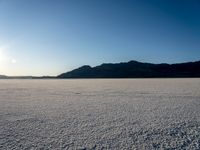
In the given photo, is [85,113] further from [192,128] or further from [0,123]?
[192,128]

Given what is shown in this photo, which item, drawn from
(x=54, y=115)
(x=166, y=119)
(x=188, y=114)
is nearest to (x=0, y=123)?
(x=54, y=115)

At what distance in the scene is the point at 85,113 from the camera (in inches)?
266

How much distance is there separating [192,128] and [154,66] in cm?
9855

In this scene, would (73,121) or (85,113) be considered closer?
(73,121)

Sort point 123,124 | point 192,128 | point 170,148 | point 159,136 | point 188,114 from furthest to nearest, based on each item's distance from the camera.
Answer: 1. point 188,114
2. point 123,124
3. point 192,128
4. point 159,136
5. point 170,148

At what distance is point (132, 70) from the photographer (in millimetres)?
99125

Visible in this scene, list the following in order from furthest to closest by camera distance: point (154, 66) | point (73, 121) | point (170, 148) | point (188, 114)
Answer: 1. point (154, 66)
2. point (188, 114)
3. point (73, 121)
4. point (170, 148)

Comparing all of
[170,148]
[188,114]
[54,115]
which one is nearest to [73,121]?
[54,115]

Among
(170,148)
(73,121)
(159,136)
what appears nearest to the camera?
(170,148)

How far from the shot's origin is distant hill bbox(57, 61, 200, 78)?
89.6 metres

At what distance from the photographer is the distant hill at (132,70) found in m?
89.6

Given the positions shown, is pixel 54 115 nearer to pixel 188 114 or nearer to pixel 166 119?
pixel 166 119

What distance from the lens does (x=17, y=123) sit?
553cm

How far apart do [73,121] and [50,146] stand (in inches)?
72.3
